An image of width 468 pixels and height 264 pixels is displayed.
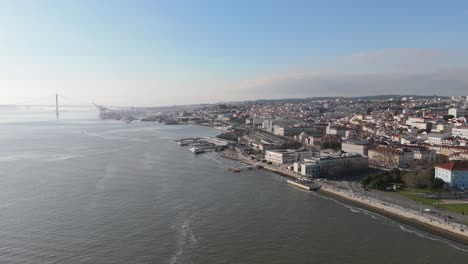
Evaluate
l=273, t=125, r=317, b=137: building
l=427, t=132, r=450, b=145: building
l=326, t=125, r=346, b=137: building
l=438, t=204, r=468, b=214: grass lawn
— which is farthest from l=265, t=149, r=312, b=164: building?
l=273, t=125, r=317, b=137: building

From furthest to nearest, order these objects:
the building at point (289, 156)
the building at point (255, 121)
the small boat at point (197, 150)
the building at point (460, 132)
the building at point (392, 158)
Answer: the building at point (255, 121)
the building at point (460, 132)
the small boat at point (197, 150)
the building at point (289, 156)
the building at point (392, 158)

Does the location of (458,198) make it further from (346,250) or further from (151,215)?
(151,215)

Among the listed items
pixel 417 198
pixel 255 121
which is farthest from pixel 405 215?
pixel 255 121

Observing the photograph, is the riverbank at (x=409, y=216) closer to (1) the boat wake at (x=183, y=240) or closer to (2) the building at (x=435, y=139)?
(1) the boat wake at (x=183, y=240)

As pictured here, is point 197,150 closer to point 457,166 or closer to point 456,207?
point 457,166

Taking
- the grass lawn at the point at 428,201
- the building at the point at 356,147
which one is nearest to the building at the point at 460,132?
the building at the point at 356,147

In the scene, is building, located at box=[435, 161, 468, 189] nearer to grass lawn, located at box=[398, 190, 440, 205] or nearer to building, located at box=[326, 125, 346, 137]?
grass lawn, located at box=[398, 190, 440, 205]
